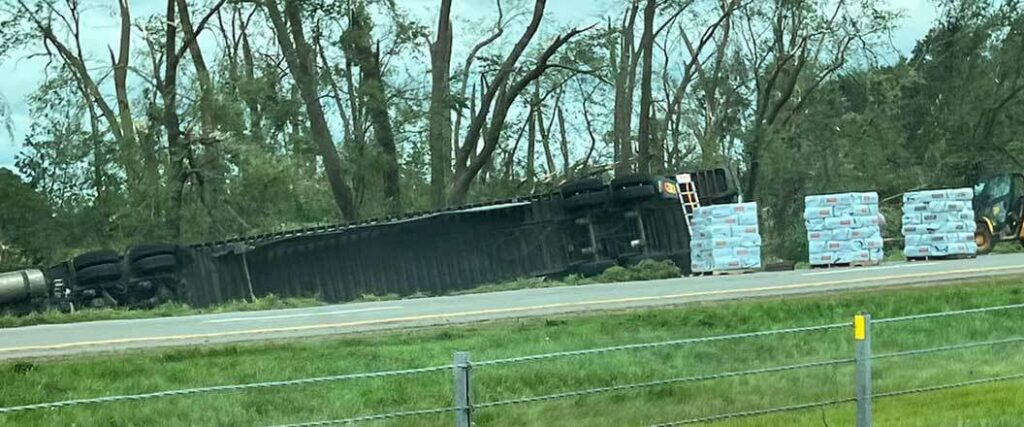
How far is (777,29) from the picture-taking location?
51594 millimetres

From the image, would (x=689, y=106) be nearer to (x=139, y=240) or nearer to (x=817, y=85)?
(x=817, y=85)

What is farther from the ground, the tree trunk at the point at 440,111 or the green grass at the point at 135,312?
the tree trunk at the point at 440,111

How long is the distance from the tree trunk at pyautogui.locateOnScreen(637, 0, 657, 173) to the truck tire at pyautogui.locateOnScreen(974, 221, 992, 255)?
15.2 m

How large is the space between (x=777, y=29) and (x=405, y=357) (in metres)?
39.9

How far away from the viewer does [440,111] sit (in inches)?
1618

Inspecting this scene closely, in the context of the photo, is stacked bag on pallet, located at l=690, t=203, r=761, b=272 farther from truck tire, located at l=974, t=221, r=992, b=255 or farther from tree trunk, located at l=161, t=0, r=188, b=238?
tree trunk, located at l=161, t=0, r=188, b=238

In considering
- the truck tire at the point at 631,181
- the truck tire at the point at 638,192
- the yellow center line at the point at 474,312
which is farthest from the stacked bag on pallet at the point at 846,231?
the yellow center line at the point at 474,312

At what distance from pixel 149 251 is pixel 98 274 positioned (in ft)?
4.47

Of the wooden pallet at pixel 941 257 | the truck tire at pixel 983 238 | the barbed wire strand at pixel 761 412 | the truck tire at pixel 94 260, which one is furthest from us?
the truck tire at pixel 983 238

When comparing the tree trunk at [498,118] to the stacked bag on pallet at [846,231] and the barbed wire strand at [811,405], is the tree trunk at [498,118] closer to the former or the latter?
the stacked bag on pallet at [846,231]

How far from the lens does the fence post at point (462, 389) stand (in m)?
6.21

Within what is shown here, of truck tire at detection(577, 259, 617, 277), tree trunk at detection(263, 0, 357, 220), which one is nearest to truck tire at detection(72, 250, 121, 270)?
truck tire at detection(577, 259, 617, 277)

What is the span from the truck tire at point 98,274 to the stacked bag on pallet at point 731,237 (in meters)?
13.5

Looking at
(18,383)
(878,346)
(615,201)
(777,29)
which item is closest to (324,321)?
(18,383)
